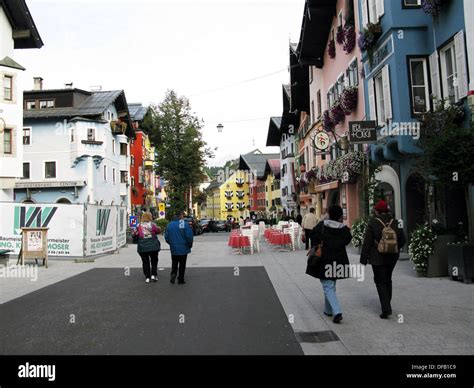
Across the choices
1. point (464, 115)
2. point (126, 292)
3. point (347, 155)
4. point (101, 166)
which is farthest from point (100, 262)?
point (101, 166)

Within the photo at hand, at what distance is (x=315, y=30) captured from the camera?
26.2 metres

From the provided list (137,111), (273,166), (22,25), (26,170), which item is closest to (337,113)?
→ (22,25)

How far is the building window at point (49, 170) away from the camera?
39.7 metres

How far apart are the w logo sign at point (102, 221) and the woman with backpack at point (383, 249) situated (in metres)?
12.8

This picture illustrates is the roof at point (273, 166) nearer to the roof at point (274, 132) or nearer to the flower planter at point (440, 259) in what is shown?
the roof at point (274, 132)

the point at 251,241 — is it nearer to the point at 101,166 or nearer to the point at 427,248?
the point at 427,248

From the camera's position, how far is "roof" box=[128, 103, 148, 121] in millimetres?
57594

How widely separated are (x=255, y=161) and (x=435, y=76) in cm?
8596

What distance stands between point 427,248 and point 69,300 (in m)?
7.59

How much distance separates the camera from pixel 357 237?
1534cm

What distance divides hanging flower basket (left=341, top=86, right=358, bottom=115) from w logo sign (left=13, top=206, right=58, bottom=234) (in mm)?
12553

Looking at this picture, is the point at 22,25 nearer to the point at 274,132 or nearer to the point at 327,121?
the point at 327,121
